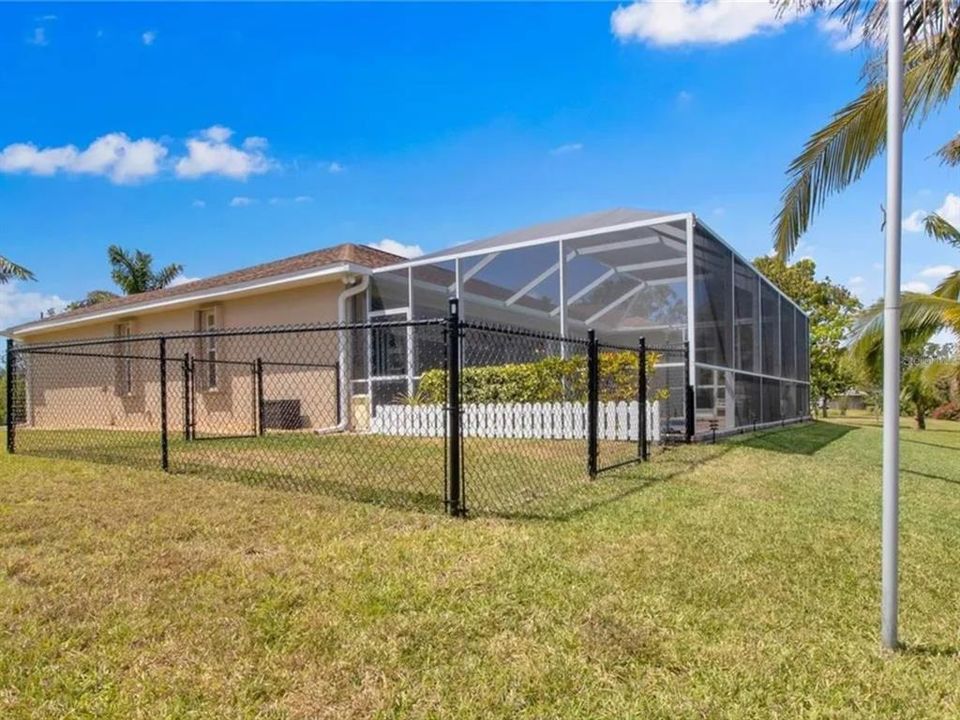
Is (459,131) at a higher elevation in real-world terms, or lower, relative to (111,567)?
higher

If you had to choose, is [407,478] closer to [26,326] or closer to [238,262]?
[238,262]

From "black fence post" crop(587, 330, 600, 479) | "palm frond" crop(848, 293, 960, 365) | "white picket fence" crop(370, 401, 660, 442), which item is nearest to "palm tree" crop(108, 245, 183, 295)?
"white picket fence" crop(370, 401, 660, 442)

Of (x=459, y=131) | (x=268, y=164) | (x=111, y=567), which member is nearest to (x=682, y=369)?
(x=459, y=131)

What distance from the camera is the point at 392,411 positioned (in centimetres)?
1092

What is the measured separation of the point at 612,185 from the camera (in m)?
14.4

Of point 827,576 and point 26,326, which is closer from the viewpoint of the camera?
point 827,576

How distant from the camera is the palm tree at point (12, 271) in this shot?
46.0ft

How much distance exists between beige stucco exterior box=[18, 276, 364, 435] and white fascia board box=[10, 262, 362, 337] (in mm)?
183

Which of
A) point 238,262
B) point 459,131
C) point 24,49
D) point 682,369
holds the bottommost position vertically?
point 682,369

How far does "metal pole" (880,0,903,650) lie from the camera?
6.98 feet

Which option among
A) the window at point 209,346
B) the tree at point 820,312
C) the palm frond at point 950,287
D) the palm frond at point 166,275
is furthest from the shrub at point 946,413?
the palm frond at point 166,275

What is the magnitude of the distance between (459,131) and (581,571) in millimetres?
10714

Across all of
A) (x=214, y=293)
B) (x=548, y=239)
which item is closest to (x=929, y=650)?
(x=548, y=239)

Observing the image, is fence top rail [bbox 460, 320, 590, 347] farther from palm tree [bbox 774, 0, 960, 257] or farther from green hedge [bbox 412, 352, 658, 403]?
green hedge [bbox 412, 352, 658, 403]
